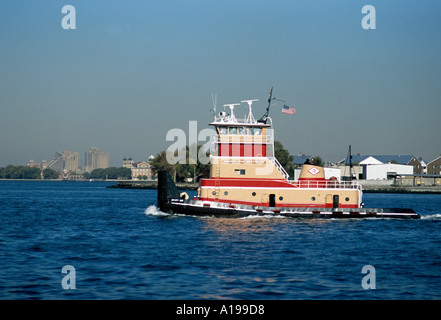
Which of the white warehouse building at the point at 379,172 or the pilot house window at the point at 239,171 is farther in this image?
the white warehouse building at the point at 379,172

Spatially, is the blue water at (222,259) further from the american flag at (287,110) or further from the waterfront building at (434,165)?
the waterfront building at (434,165)

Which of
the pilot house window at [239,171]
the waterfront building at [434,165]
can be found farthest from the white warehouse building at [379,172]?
the pilot house window at [239,171]

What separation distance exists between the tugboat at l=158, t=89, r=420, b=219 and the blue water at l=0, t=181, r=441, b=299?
0.95 m

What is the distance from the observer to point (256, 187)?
126ft

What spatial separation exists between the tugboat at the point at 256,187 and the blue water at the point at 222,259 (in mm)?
953

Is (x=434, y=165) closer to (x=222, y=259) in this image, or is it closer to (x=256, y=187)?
(x=256, y=187)

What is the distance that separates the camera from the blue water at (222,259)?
687 inches

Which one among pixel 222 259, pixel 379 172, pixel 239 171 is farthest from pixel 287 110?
pixel 379 172

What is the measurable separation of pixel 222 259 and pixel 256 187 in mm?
15801

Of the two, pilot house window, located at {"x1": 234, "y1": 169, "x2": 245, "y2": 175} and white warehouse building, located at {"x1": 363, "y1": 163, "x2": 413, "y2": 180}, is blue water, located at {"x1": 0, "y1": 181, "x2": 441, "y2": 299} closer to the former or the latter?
pilot house window, located at {"x1": 234, "y1": 169, "x2": 245, "y2": 175}

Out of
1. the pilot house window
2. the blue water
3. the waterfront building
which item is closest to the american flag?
the pilot house window

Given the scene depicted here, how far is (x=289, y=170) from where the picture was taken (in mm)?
157375

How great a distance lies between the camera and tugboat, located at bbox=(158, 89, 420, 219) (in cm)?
3831
